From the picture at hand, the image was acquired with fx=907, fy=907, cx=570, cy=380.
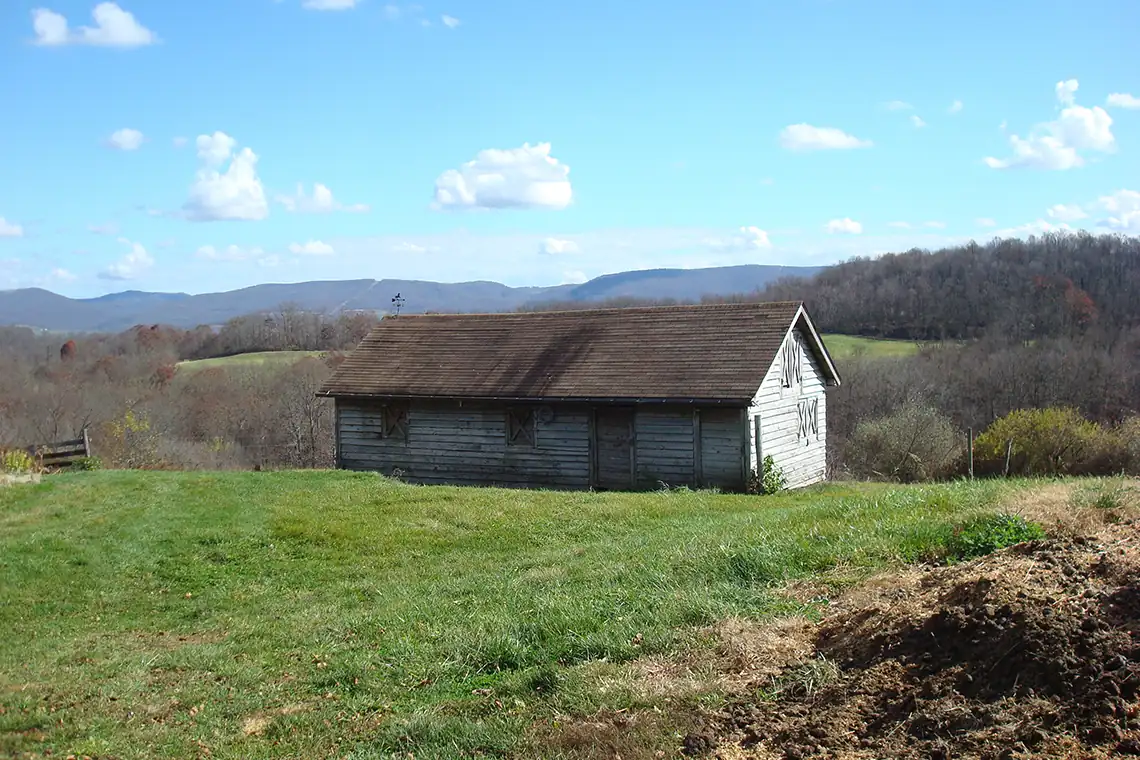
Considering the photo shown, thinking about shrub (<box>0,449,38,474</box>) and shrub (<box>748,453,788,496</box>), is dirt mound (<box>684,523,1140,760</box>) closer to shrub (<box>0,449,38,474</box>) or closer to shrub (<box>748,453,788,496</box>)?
shrub (<box>748,453,788,496</box>)

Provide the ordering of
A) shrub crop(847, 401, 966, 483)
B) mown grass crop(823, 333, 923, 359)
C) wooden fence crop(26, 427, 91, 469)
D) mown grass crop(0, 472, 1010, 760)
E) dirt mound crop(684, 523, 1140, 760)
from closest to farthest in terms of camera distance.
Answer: dirt mound crop(684, 523, 1140, 760) → mown grass crop(0, 472, 1010, 760) → wooden fence crop(26, 427, 91, 469) → shrub crop(847, 401, 966, 483) → mown grass crop(823, 333, 923, 359)

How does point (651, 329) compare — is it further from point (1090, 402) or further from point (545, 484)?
point (1090, 402)

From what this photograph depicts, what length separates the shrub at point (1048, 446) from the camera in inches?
1069

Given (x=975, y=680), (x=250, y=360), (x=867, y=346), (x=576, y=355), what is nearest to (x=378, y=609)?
(x=975, y=680)

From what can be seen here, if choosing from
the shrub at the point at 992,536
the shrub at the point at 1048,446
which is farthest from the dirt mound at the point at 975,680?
the shrub at the point at 1048,446

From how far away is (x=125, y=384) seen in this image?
242 feet

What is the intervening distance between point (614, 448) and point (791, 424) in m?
5.18

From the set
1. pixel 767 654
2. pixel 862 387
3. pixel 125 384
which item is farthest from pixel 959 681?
pixel 125 384

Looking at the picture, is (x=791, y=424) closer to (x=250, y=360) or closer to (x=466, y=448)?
(x=466, y=448)

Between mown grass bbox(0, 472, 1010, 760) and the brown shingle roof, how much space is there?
19.8 ft

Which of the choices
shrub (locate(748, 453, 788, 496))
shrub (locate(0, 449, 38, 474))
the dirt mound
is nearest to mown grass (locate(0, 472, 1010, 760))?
the dirt mound

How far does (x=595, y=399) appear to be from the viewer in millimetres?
23906

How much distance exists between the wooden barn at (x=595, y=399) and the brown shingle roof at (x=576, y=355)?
0.17 feet

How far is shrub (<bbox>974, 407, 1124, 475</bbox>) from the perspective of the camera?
27.2 m
